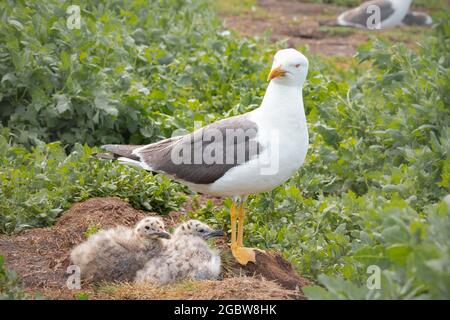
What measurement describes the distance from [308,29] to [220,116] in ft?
20.7

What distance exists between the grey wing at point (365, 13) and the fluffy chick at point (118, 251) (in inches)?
357

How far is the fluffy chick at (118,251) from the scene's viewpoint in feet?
21.8

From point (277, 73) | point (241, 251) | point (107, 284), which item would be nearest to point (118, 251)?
point (107, 284)

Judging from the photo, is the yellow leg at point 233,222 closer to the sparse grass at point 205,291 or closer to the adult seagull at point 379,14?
the sparse grass at point 205,291

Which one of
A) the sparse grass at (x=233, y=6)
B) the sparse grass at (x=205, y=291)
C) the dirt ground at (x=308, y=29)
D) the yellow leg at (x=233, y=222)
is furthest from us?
the sparse grass at (x=233, y=6)

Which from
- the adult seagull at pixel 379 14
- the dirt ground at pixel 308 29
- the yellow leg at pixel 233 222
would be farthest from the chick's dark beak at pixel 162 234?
the adult seagull at pixel 379 14

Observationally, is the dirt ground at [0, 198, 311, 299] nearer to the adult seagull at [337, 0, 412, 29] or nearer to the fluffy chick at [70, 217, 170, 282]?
the fluffy chick at [70, 217, 170, 282]

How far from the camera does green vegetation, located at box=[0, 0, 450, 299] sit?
7.21 meters

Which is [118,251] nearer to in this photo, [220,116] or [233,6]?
[220,116]

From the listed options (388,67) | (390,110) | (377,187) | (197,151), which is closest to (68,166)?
(197,151)

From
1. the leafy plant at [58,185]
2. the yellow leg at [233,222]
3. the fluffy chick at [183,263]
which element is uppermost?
the leafy plant at [58,185]

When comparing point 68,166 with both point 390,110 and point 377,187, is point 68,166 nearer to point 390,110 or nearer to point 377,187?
point 377,187

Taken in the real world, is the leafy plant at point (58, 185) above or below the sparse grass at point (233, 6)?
below
